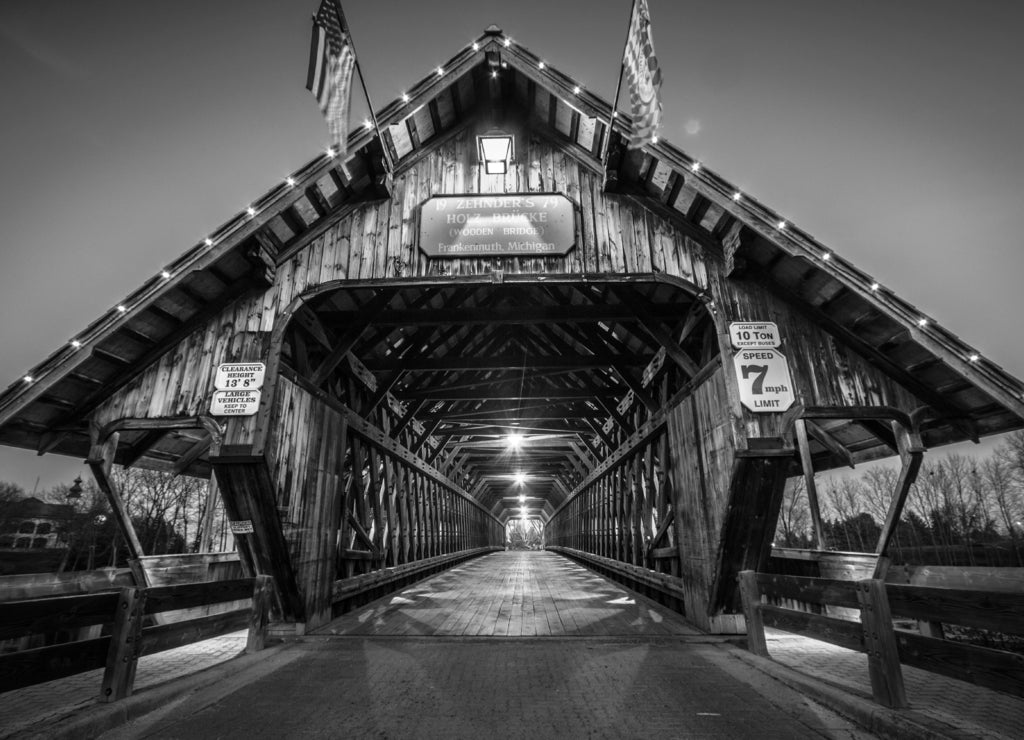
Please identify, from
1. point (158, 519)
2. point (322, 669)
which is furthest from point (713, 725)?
point (158, 519)

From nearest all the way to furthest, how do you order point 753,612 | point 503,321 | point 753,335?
point 753,612 → point 753,335 → point 503,321

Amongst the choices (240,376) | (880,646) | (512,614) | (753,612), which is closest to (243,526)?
(240,376)

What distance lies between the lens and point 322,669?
493 centimetres

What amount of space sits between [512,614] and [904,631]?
5.60 metres

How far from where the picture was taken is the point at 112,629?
3.95m

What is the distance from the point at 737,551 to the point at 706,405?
190 cm

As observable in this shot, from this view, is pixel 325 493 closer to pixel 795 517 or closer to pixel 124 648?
pixel 124 648

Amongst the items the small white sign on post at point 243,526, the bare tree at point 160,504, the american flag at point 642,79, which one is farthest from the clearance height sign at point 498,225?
the bare tree at point 160,504

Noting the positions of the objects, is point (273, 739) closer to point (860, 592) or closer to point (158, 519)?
point (860, 592)

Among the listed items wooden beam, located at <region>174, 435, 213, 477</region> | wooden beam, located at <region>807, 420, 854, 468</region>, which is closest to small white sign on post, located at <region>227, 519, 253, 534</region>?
wooden beam, located at <region>174, 435, 213, 477</region>

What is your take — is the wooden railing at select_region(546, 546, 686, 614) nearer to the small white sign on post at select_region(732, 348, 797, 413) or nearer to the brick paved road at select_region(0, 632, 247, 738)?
the small white sign on post at select_region(732, 348, 797, 413)

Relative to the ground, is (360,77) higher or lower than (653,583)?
higher

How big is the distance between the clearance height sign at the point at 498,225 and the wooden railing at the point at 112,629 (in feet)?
16.4

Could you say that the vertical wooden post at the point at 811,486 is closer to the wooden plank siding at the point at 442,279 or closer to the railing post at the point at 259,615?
the wooden plank siding at the point at 442,279
